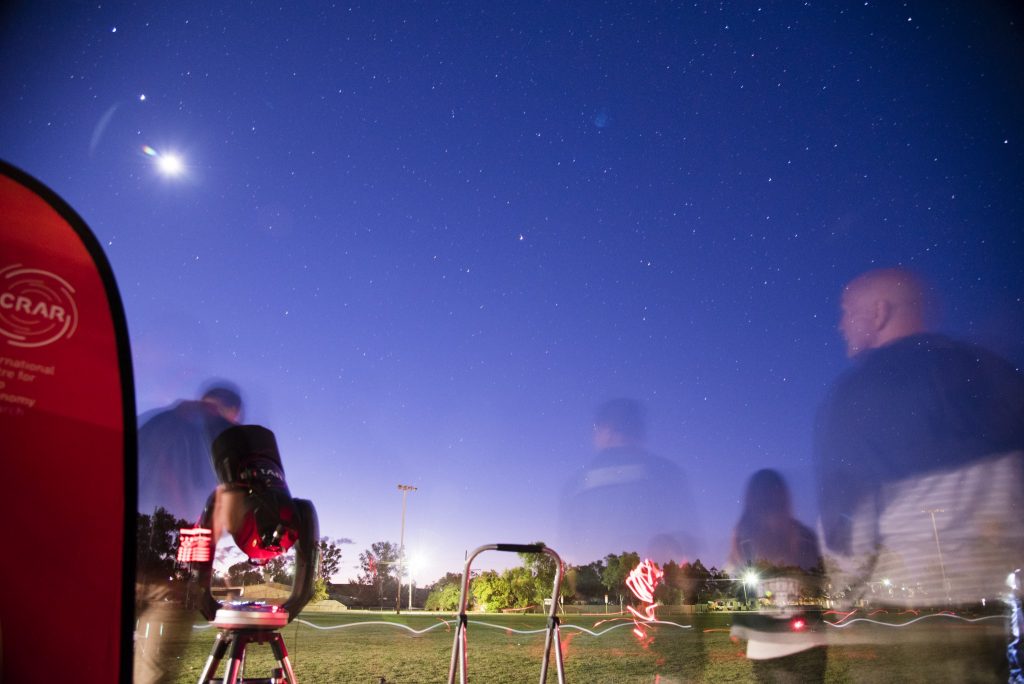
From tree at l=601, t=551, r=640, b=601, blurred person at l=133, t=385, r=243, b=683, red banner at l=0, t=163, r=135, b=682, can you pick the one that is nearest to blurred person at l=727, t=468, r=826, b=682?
blurred person at l=133, t=385, r=243, b=683

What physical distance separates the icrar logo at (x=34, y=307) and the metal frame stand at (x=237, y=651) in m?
1.00

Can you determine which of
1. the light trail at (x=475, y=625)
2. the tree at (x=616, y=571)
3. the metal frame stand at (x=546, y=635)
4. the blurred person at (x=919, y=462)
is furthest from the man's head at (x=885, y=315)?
the tree at (x=616, y=571)

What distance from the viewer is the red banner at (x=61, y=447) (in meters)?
0.95

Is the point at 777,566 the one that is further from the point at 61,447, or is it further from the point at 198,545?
the point at 61,447

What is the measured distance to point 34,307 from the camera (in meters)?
1.03

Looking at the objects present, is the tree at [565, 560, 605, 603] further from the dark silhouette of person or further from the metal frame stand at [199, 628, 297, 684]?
the metal frame stand at [199, 628, 297, 684]

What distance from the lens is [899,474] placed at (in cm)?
391

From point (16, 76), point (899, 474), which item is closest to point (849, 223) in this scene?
point (899, 474)

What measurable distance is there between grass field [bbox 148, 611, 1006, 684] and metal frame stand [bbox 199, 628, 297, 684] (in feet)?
8.11

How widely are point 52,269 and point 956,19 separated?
6.69 meters

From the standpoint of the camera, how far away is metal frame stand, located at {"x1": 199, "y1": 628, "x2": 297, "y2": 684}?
1521mm

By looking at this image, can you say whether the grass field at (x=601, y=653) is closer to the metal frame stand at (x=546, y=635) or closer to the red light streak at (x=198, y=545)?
the metal frame stand at (x=546, y=635)

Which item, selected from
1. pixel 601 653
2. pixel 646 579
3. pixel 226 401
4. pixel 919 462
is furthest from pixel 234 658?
pixel 601 653

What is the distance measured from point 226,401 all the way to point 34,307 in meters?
1.85
